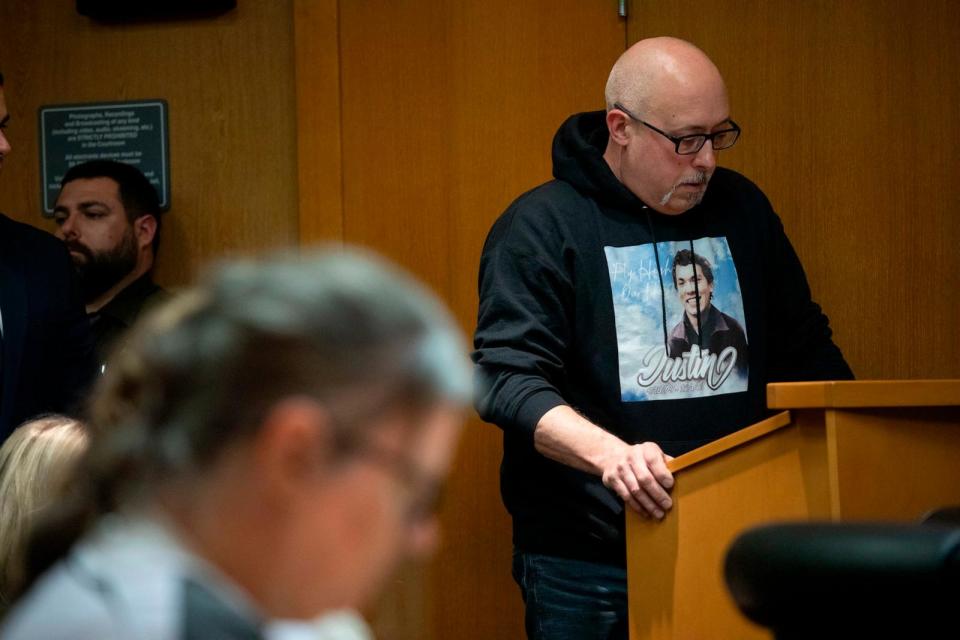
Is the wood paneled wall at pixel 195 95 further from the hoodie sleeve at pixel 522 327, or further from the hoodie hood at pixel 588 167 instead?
the hoodie sleeve at pixel 522 327

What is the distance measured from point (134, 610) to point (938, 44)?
10.6 ft

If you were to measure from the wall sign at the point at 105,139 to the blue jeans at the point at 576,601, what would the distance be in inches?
75.2

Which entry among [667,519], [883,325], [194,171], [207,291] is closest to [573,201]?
[667,519]

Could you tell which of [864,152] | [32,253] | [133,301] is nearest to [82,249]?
[133,301]

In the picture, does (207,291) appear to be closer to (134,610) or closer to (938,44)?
(134,610)

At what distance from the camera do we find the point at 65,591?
0.86 metres

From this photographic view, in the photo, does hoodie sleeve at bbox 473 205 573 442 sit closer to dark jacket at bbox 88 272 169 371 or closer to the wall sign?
dark jacket at bbox 88 272 169 371

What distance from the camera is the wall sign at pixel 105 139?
4070mm

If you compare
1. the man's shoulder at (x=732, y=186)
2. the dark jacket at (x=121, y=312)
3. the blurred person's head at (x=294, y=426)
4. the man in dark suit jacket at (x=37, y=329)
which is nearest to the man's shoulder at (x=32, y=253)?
the man in dark suit jacket at (x=37, y=329)

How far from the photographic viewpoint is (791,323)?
307 cm

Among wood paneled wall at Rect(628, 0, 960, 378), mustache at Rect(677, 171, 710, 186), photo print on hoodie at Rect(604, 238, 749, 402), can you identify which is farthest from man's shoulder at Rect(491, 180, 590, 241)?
wood paneled wall at Rect(628, 0, 960, 378)

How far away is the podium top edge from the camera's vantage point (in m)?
→ 2.04

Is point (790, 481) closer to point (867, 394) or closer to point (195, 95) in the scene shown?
point (867, 394)

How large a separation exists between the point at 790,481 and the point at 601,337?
0.71 metres
